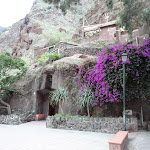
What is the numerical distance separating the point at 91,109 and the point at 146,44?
5405 millimetres

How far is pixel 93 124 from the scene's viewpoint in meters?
8.68

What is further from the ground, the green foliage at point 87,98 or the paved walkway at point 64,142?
the green foliage at point 87,98

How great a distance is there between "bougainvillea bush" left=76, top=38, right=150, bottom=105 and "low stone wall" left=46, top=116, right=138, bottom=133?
1260mm

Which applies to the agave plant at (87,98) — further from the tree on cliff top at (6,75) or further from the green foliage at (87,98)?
the tree on cliff top at (6,75)

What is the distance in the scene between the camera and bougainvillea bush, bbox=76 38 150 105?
348 inches

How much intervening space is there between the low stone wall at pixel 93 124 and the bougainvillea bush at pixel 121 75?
1260 mm

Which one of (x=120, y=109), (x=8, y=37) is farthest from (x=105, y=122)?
(x=8, y=37)

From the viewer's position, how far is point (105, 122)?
8352mm

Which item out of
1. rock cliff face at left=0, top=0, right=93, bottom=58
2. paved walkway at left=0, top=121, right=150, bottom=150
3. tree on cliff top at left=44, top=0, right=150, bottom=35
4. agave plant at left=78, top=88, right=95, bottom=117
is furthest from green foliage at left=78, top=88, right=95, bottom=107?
rock cliff face at left=0, top=0, right=93, bottom=58

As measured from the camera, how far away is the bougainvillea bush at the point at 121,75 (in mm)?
8844

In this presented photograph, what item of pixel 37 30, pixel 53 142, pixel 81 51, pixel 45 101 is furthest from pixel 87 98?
pixel 37 30

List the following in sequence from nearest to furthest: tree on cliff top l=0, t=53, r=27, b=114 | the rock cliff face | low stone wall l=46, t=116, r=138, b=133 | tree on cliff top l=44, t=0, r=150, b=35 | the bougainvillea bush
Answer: low stone wall l=46, t=116, r=138, b=133
tree on cliff top l=44, t=0, r=150, b=35
the bougainvillea bush
tree on cliff top l=0, t=53, r=27, b=114
the rock cliff face

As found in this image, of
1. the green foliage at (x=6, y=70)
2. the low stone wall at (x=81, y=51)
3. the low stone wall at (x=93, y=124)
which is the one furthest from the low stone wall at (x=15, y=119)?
the low stone wall at (x=81, y=51)

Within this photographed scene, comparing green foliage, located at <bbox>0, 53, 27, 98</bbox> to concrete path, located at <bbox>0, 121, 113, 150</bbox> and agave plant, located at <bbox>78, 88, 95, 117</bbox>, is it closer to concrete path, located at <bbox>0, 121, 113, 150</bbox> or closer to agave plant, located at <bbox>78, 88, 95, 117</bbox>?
agave plant, located at <bbox>78, 88, 95, 117</bbox>
